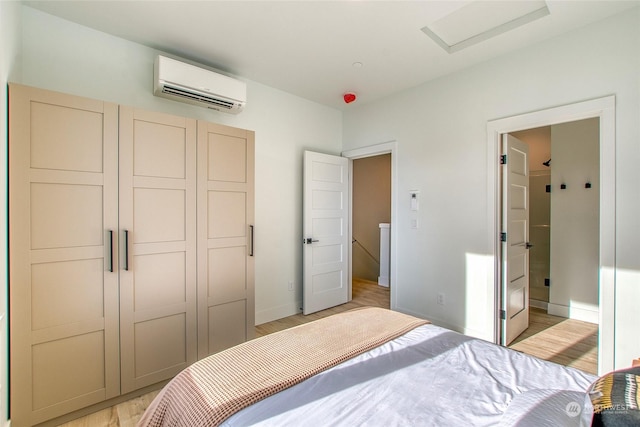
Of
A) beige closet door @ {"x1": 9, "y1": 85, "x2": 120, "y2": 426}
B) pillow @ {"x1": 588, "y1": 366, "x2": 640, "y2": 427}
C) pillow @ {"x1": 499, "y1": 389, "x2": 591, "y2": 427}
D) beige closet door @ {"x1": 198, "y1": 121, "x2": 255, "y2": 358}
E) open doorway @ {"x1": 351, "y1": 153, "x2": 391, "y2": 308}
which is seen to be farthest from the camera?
open doorway @ {"x1": 351, "y1": 153, "x2": 391, "y2": 308}

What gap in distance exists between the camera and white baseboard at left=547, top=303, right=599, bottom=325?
331cm

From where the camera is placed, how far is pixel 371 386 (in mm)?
1140

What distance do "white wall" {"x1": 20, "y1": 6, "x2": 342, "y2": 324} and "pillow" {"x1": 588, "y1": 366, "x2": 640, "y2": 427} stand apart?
2.87m

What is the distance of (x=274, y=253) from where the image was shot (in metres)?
3.43

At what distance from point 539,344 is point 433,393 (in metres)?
2.41

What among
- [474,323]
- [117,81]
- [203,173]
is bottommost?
[474,323]

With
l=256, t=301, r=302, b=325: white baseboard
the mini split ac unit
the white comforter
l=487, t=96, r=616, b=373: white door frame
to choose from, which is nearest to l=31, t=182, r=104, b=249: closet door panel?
the mini split ac unit

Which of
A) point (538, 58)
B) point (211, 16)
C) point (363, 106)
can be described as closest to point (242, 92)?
point (211, 16)

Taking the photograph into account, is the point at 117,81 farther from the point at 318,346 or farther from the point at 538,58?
the point at 538,58

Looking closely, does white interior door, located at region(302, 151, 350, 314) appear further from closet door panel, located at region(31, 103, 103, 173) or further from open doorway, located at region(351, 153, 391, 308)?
closet door panel, located at region(31, 103, 103, 173)

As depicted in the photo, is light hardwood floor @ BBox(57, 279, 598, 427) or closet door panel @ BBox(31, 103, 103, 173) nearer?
closet door panel @ BBox(31, 103, 103, 173)

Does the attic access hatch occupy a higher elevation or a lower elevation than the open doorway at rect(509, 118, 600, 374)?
higher

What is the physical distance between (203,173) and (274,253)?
1.39m

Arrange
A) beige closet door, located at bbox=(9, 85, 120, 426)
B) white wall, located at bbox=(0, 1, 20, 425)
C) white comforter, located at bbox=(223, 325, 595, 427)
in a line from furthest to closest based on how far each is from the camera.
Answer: beige closet door, located at bbox=(9, 85, 120, 426)
white wall, located at bbox=(0, 1, 20, 425)
white comforter, located at bbox=(223, 325, 595, 427)
